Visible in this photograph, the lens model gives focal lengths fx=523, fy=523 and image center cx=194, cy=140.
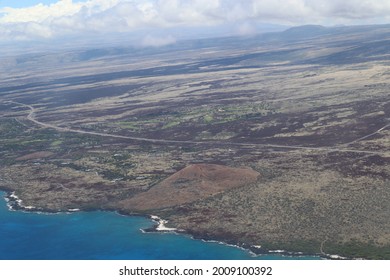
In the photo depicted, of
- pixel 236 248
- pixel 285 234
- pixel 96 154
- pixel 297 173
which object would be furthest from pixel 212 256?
pixel 96 154

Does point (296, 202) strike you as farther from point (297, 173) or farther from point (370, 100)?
point (370, 100)

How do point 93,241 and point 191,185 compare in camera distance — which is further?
point 191,185

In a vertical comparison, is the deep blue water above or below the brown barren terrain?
below

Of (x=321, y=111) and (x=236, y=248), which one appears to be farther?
(x=321, y=111)

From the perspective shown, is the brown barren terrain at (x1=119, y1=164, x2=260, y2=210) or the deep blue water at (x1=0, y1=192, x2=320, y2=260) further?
the brown barren terrain at (x1=119, y1=164, x2=260, y2=210)

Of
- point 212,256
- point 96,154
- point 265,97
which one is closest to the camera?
point 212,256

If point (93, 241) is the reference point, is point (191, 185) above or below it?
above

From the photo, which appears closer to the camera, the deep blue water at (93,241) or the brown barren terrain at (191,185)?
the deep blue water at (93,241)

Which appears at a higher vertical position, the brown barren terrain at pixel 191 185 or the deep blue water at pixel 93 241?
the brown barren terrain at pixel 191 185
